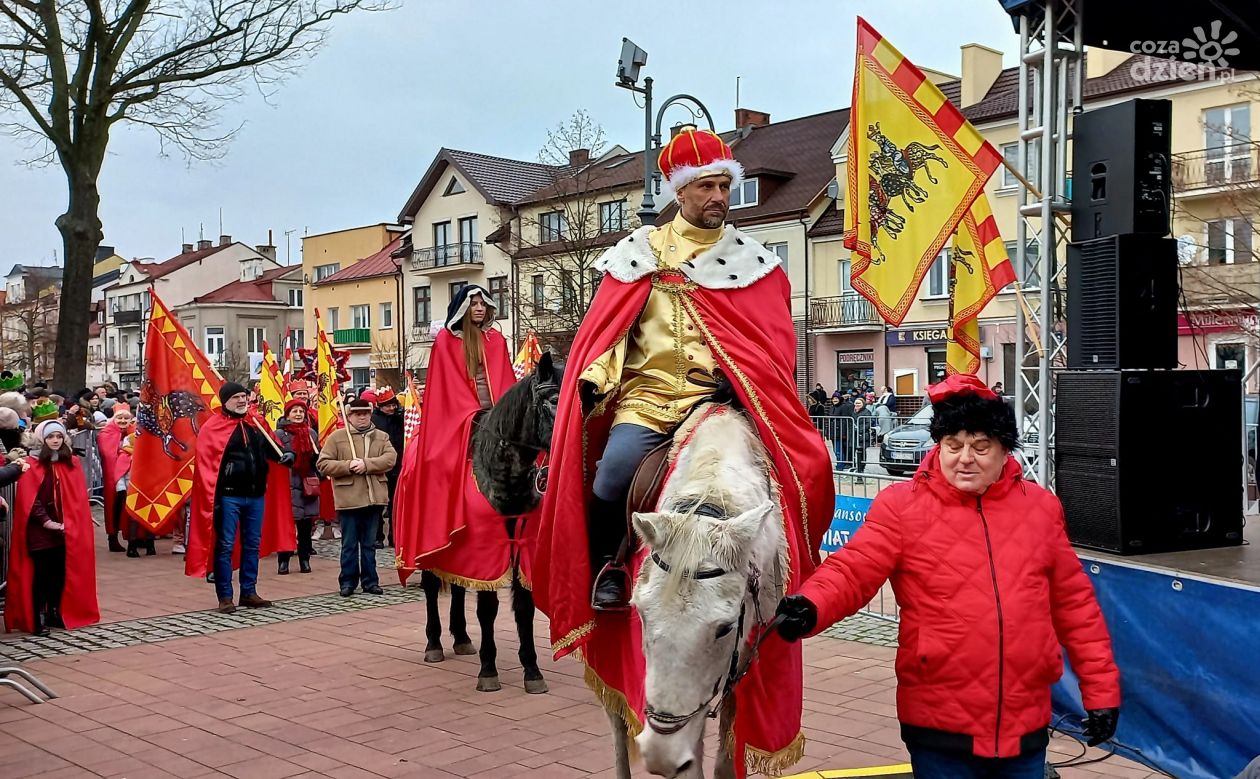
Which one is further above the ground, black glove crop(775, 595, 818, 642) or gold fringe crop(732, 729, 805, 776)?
black glove crop(775, 595, 818, 642)

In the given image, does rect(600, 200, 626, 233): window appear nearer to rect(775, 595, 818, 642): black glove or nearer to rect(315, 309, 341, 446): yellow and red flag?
rect(315, 309, 341, 446): yellow and red flag

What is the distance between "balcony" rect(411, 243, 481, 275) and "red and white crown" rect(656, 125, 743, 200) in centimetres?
4617

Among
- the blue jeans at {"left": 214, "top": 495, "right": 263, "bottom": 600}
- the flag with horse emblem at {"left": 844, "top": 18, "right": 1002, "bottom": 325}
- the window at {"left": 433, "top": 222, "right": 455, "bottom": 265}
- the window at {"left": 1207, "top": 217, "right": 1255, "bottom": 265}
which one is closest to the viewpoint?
the flag with horse emblem at {"left": 844, "top": 18, "right": 1002, "bottom": 325}

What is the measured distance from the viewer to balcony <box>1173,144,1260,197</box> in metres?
27.0

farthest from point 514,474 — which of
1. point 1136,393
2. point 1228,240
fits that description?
point 1228,240

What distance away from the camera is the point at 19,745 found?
19.2ft

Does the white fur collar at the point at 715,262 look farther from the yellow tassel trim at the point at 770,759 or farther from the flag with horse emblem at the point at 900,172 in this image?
the flag with horse emblem at the point at 900,172

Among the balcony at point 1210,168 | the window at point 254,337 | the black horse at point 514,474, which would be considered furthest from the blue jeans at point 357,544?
the window at point 254,337

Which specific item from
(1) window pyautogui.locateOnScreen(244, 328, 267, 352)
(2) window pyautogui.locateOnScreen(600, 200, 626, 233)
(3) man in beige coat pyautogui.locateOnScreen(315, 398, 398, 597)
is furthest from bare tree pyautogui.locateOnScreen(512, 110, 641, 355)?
(1) window pyautogui.locateOnScreen(244, 328, 267, 352)

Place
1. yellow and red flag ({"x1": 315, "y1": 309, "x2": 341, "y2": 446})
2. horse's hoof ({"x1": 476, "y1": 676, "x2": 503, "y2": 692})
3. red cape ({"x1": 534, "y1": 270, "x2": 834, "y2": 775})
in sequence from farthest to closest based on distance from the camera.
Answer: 1. yellow and red flag ({"x1": 315, "y1": 309, "x2": 341, "y2": 446})
2. horse's hoof ({"x1": 476, "y1": 676, "x2": 503, "y2": 692})
3. red cape ({"x1": 534, "y1": 270, "x2": 834, "y2": 775})

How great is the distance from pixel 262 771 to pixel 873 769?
3020mm

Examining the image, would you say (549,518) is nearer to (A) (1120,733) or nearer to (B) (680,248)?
(B) (680,248)

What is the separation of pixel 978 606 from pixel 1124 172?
147 inches

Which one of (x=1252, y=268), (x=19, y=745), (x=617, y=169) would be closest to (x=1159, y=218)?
(x=19, y=745)
